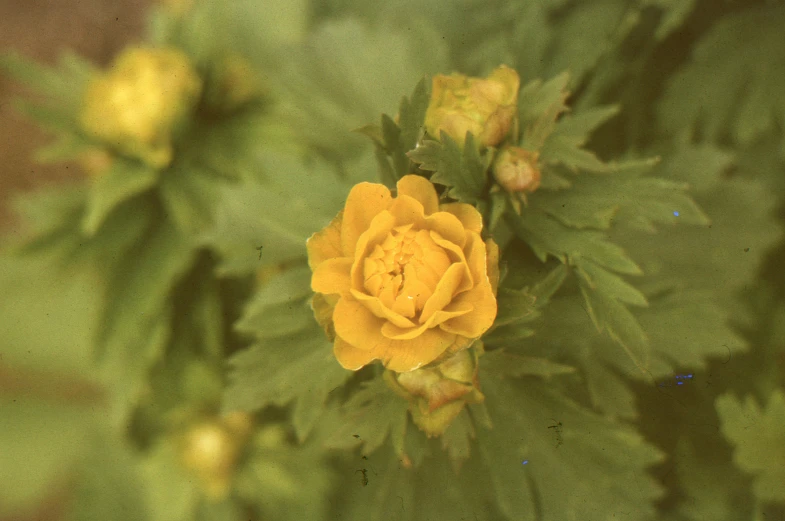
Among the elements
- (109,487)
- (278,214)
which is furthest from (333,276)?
(109,487)

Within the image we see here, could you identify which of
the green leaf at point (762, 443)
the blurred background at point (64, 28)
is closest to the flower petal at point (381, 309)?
the green leaf at point (762, 443)

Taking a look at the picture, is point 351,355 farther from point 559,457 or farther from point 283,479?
point 283,479

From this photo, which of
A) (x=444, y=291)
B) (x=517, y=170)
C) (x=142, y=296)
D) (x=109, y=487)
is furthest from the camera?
(x=109, y=487)

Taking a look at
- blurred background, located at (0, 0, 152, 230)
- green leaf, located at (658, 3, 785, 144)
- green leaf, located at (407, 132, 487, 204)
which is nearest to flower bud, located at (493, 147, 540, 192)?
green leaf, located at (407, 132, 487, 204)

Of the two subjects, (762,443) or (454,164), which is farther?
(762,443)

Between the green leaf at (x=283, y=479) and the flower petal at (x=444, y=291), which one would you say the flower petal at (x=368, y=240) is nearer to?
the flower petal at (x=444, y=291)

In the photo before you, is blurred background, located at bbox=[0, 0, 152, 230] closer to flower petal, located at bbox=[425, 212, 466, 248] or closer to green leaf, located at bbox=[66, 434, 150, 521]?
green leaf, located at bbox=[66, 434, 150, 521]

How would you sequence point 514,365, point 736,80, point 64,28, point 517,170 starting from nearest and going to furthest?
point 517,170 < point 514,365 < point 736,80 < point 64,28

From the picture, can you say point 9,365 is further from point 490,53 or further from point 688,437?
point 688,437
